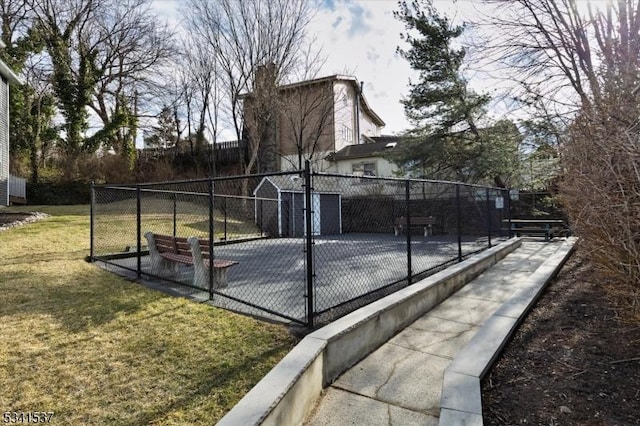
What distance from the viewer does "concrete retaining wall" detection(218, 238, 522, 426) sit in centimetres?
206

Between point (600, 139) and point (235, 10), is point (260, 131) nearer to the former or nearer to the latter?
point (235, 10)

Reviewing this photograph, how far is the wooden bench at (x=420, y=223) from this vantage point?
14.3m

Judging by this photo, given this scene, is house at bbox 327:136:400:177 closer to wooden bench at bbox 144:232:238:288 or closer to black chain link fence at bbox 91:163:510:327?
black chain link fence at bbox 91:163:510:327

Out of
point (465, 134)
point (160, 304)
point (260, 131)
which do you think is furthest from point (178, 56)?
point (160, 304)

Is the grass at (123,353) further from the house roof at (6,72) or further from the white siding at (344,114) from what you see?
the white siding at (344,114)

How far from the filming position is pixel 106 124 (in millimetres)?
21938

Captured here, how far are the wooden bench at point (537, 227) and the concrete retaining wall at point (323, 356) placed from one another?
8.29 metres

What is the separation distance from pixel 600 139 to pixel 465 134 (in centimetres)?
1206

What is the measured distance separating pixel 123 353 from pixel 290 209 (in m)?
11.1

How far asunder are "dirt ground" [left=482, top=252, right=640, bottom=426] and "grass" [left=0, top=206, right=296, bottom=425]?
172 cm

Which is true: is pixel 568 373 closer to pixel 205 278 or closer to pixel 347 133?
pixel 205 278

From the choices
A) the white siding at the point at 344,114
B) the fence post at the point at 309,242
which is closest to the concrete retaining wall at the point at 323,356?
the fence post at the point at 309,242

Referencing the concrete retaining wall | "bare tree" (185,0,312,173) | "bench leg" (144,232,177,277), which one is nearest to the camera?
the concrete retaining wall

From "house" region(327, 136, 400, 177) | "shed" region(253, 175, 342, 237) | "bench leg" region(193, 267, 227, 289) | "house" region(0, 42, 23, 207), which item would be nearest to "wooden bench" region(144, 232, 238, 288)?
"bench leg" region(193, 267, 227, 289)
